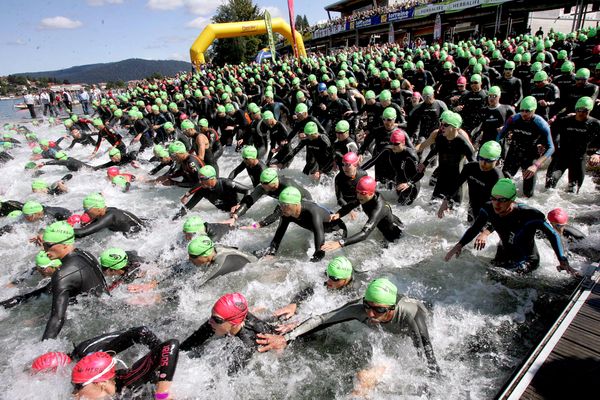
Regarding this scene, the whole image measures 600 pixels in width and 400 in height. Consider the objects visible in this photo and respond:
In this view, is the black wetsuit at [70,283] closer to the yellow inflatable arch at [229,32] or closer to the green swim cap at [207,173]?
the green swim cap at [207,173]

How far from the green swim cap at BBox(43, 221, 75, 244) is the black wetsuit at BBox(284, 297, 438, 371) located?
255 cm

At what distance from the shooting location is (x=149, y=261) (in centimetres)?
566

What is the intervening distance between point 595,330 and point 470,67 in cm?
1040

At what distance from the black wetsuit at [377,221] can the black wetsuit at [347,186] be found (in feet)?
2.09

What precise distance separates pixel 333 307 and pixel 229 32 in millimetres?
30976

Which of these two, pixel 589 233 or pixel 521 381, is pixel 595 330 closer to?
pixel 521 381

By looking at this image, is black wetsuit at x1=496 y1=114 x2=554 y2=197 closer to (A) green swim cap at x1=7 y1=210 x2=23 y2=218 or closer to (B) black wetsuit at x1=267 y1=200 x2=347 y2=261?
(B) black wetsuit at x1=267 y1=200 x2=347 y2=261

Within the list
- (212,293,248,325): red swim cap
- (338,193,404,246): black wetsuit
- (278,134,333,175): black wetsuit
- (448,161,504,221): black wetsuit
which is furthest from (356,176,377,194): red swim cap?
(278,134,333,175): black wetsuit

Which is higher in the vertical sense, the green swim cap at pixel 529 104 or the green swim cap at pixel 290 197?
the green swim cap at pixel 529 104

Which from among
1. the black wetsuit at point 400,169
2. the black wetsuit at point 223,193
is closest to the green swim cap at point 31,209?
the black wetsuit at point 223,193

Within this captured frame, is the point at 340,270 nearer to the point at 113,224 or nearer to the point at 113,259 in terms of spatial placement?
the point at 113,259

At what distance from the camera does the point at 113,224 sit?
221 inches

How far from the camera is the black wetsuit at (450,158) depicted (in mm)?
5398

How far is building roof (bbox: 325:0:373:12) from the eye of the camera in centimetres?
4831
